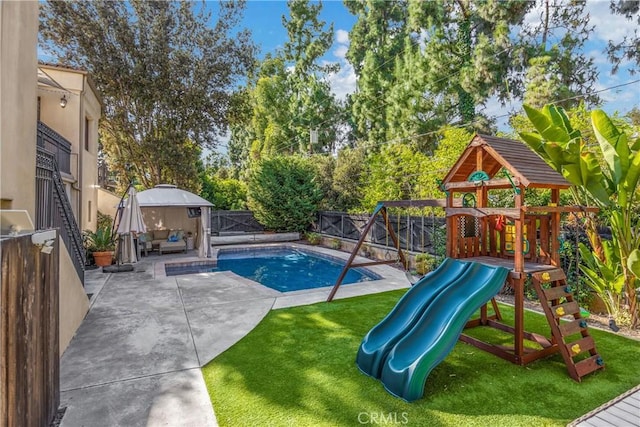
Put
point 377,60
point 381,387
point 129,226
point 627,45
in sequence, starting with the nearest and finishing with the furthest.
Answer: point 381,387, point 129,226, point 627,45, point 377,60

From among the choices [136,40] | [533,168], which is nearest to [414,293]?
[533,168]

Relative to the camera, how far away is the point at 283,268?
46.2ft

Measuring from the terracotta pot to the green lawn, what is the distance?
8425 millimetres

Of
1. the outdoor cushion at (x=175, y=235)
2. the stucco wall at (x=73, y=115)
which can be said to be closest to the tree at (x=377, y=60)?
the outdoor cushion at (x=175, y=235)

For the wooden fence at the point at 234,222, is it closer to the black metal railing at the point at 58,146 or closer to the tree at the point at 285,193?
the tree at the point at 285,193

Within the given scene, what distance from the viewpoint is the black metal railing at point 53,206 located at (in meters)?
5.62

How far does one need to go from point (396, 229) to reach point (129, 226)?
9855 millimetres

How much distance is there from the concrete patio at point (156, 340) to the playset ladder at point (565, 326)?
4.39 meters

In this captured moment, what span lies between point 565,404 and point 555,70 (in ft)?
61.0

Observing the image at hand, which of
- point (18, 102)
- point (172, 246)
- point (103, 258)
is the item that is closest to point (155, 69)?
point (172, 246)

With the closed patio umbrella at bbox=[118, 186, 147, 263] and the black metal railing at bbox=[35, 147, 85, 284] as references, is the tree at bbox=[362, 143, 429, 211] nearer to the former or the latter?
the closed patio umbrella at bbox=[118, 186, 147, 263]

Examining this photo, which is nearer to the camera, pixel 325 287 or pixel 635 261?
pixel 635 261

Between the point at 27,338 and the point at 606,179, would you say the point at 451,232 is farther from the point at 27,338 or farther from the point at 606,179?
the point at 27,338

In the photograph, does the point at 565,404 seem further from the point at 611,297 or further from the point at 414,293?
the point at 611,297
